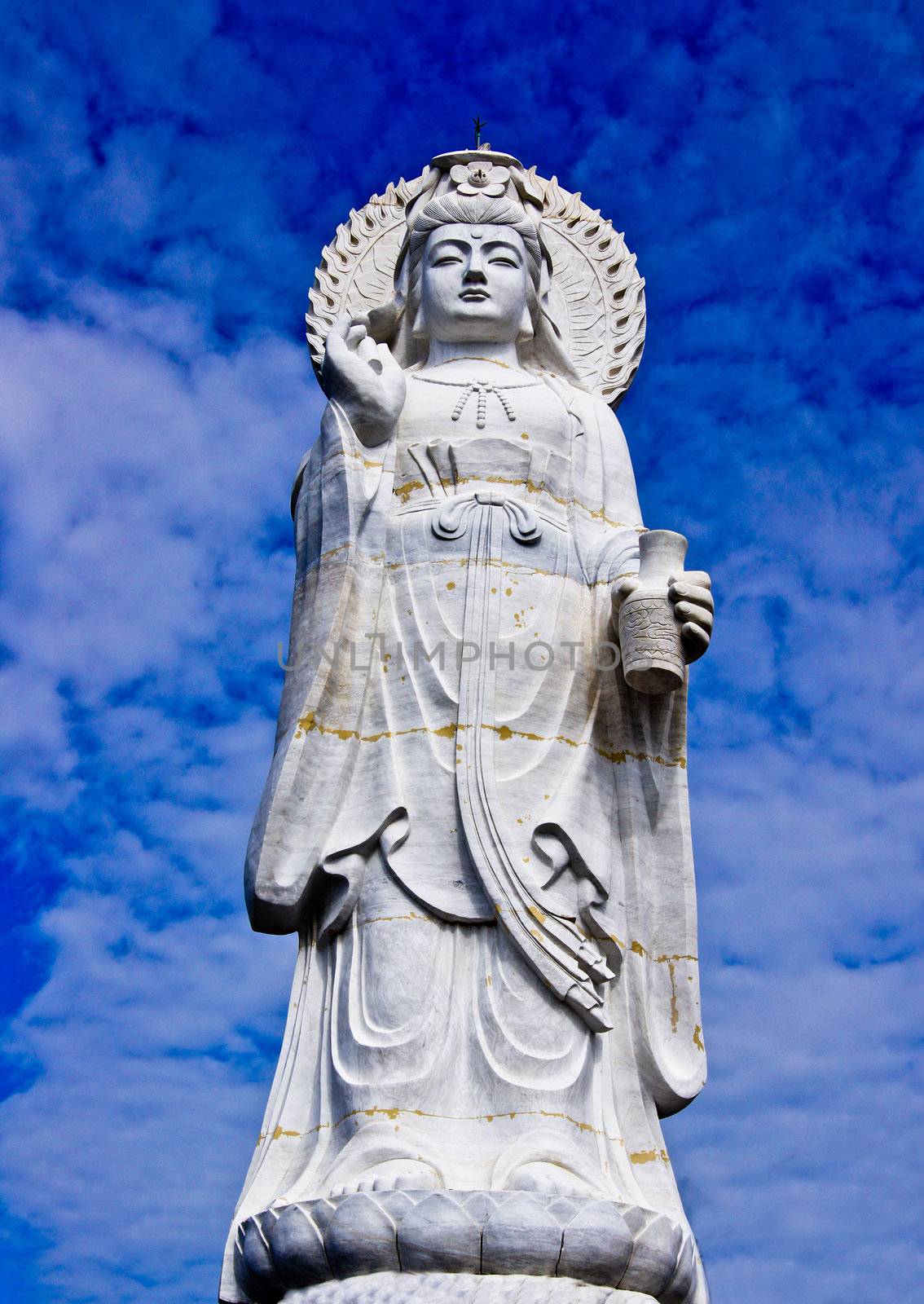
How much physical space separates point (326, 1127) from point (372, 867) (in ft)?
3.88

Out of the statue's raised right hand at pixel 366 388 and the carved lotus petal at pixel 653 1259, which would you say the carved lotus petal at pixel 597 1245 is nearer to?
the carved lotus petal at pixel 653 1259

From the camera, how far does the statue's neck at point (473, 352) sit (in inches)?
380

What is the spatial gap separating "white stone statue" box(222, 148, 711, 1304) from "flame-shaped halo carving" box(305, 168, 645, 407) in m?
0.77

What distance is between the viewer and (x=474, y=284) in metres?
9.53

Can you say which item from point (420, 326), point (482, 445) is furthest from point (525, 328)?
point (482, 445)

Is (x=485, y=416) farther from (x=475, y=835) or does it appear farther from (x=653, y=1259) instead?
(x=653, y=1259)

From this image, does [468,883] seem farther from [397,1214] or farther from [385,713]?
[397,1214]

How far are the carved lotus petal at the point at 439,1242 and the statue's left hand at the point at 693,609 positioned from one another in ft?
9.45

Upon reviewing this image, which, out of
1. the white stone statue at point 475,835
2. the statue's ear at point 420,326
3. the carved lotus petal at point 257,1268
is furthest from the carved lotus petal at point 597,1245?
the statue's ear at point 420,326

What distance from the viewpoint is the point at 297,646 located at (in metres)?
8.51

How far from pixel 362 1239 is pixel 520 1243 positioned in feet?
2.03

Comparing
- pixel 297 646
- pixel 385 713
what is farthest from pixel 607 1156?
pixel 297 646

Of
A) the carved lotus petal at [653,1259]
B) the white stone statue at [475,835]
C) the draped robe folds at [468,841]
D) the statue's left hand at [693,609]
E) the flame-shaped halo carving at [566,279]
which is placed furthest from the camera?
the flame-shaped halo carving at [566,279]


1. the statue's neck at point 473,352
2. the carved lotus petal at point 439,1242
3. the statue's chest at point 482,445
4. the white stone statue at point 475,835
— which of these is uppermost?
the statue's neck at point 473,352
